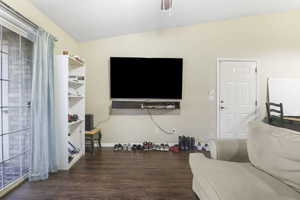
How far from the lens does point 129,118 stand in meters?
4.18

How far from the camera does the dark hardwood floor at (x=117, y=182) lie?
2088 mm

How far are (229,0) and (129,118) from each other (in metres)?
2.98

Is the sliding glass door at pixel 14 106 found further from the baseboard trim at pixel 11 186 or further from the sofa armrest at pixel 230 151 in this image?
the sofa armrest at pixel 230 151

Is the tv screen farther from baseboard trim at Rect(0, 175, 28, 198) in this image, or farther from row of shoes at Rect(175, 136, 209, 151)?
baseboard trim at Rect(0, 175, 28, 198)

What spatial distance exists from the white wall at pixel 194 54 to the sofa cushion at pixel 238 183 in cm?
241

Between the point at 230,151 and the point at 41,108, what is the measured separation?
236cm

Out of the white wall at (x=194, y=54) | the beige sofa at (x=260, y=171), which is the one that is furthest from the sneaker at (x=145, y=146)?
the beige sofa at (x=260, y=171)

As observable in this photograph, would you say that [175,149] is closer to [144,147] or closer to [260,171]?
[144,147]

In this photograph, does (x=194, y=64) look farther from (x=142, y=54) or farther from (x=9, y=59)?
(x=9, y=59)

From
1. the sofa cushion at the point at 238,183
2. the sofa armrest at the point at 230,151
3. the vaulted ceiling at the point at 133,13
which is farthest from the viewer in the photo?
the vaulted ceiling at the point at 133,13

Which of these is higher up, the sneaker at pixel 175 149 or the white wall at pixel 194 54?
the white wall at pixel 194 54

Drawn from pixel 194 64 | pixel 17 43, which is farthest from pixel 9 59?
pixel 194 64

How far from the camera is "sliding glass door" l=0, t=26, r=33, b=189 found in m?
2.17

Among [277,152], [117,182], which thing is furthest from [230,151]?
[117,182]
